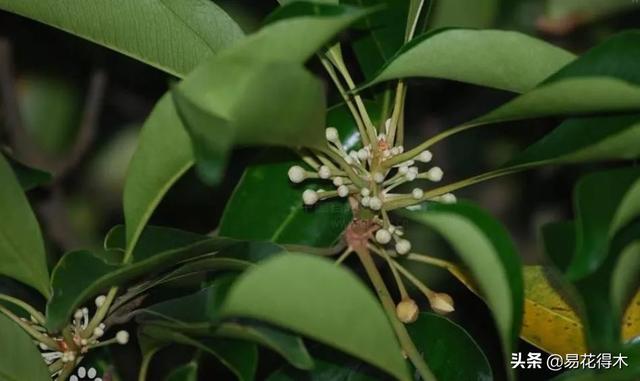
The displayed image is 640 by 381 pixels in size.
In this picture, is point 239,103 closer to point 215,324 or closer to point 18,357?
point 215,324

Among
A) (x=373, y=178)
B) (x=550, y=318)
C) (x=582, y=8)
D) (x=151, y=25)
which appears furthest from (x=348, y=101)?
(x=582, y=8)

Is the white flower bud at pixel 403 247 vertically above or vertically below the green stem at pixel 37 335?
below

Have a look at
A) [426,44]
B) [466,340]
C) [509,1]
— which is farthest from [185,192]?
[426,44]

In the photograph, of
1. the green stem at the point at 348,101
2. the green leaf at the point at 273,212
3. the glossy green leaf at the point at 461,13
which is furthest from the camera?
the glossy green leaf at the point at 461,13

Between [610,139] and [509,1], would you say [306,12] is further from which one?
[509,1]

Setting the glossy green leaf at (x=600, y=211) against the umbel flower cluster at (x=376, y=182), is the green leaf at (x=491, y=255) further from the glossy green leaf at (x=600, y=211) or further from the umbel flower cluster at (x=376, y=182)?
the umbel flower cluster at (x=376, y=182)

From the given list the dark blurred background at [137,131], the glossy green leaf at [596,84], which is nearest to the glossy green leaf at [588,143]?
the glossy green leaf at [596,84]
